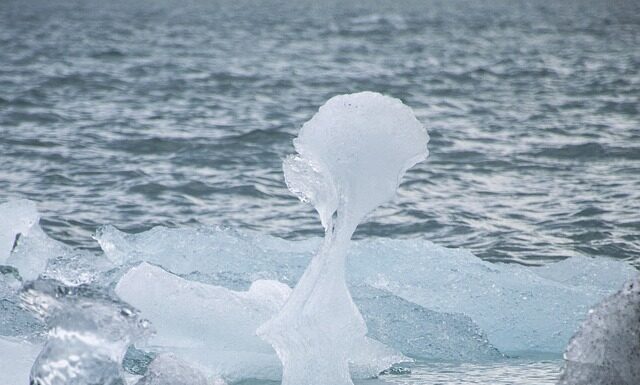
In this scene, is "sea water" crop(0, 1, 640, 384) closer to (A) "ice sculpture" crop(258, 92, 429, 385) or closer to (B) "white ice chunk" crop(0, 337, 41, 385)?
(B) "white ice chunk" crop(0, 337, 41, 385)

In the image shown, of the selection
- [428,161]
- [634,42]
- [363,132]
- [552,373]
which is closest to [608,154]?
[428,161]

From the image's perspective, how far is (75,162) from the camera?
13.5 m

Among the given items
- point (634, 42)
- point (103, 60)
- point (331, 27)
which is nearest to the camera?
point (103, 60)

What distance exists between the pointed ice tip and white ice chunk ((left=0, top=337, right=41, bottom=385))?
150 cm

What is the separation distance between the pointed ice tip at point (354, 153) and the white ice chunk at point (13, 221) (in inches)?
120

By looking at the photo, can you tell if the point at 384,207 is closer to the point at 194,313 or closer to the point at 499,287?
the point at 499,287

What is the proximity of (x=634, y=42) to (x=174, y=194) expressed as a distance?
2449 centimetres

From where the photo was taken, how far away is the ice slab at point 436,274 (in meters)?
6.76

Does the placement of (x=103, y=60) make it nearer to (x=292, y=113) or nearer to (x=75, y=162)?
(x=292, y=113)

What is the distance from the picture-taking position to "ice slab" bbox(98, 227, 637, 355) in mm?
6762

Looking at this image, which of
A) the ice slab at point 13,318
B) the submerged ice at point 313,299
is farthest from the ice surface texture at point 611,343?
the ice slab at point 13,318

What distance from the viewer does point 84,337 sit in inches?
185

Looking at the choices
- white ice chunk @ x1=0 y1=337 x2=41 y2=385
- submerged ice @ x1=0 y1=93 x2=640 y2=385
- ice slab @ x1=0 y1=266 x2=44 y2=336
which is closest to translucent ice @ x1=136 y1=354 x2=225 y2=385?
submerged ice @ x1=0 y1=93 x2=640 y2=385

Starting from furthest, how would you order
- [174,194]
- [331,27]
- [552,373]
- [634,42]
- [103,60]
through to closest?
[331,27]
[634,42]
[103,60]
[174,194]
[552,373]
